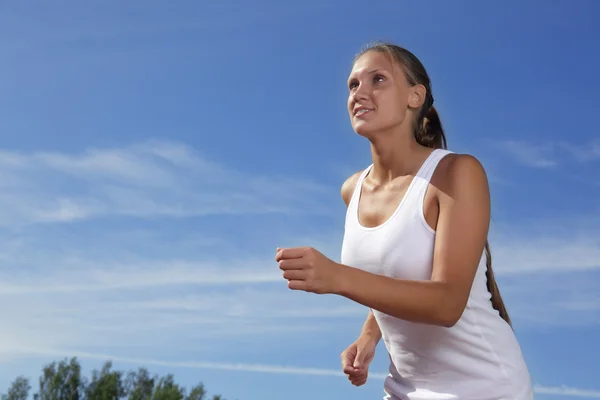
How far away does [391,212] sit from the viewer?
12.9ft

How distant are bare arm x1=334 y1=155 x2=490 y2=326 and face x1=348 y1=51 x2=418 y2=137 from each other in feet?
1.28

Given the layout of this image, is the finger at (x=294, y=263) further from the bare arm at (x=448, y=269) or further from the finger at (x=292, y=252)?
the bare arm at (x=448, y=269)

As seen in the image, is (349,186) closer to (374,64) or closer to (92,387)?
(374,64)

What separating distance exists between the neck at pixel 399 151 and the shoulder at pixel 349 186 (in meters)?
0.57

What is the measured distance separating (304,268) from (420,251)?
2.96ft

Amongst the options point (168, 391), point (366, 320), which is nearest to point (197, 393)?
point (168, 391)

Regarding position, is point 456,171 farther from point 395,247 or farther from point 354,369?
point 354,369

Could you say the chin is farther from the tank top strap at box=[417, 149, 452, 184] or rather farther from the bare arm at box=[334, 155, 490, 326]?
the bare arm at box=[334, 155, 490, 326]

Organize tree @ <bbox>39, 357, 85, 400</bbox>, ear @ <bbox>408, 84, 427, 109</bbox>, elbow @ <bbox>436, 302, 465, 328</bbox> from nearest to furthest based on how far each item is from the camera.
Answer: elbow @ <bbox>436, 302, 465, 328</bbox>
ear @ <bbox>408, 84, 427, 109</bbox>
tree @ <bbox>39, 357, 85, 400</bbox>

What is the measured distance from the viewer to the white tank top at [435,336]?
371 centimetres

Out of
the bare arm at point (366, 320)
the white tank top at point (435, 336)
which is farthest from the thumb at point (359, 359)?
the white tank top at point (435, 336)

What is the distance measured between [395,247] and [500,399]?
0.85m

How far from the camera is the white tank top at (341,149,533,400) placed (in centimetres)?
371

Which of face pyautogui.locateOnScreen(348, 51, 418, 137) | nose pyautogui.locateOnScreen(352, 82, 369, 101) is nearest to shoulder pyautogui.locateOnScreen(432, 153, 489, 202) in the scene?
face pyautogui.locateOnScreen(348, 51, 418, 137)
